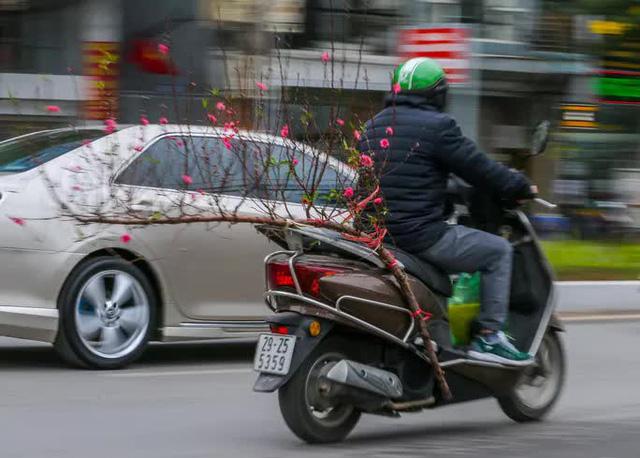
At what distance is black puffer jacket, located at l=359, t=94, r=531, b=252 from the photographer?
612 centimetres

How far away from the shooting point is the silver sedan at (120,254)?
7781 millimetres

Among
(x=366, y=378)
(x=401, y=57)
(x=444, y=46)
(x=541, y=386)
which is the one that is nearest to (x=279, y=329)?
(x=366, y=378)

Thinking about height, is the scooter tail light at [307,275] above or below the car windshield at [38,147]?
below

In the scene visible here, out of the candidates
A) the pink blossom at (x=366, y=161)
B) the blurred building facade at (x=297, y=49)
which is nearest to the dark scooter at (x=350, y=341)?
the pink blossom at (x=366, y=161)

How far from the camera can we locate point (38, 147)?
830 cm

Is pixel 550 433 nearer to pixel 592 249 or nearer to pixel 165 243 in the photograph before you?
pixel 165 243

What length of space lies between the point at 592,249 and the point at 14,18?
801 centimetres

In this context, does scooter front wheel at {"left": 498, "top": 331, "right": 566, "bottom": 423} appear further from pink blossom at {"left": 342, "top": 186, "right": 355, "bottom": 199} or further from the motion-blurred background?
the motion-blurred background

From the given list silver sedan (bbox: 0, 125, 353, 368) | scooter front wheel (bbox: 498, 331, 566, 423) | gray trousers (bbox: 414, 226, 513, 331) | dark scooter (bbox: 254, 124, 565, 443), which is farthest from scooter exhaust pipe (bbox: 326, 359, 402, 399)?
silver sedan (bbox: 0, 125, 353, 368)

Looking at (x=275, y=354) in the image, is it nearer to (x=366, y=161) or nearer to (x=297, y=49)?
(x=366, y=161)

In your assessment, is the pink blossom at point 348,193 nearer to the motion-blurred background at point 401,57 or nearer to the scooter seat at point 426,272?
the scooter seat at point 426,272

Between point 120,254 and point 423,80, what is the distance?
2.85m

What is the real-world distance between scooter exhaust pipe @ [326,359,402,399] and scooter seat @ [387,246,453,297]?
49 cm

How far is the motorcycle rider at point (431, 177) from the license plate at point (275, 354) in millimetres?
766
